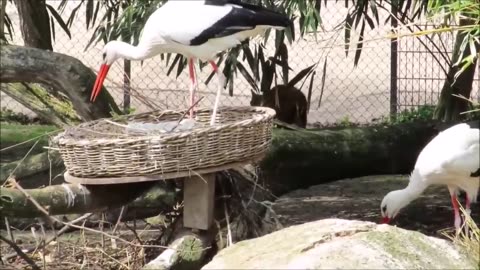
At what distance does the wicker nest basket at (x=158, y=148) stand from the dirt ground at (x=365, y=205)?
70.7 inches

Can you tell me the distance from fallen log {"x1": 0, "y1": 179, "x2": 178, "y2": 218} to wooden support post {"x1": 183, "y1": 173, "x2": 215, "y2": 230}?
182 millimetres

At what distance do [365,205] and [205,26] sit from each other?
2.63 meters

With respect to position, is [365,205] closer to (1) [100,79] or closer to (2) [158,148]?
(1) [100,79]

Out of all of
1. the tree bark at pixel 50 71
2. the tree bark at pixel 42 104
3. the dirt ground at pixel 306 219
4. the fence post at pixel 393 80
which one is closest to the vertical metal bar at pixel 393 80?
the fence post at pixel 393 80

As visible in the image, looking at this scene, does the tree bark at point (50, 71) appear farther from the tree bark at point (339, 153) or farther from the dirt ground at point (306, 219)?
the tree bark at point (339, 153)

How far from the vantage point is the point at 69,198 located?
388 cm

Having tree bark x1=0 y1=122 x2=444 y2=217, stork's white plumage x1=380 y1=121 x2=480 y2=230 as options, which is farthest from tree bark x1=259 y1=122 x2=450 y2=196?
stork's white plumage x1=380 y1=121 x2=480 y2=230

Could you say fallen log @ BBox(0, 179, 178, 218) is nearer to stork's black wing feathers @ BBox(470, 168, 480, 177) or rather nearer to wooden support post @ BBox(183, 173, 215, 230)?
wooden support post @ BBox(183, 173, 215, 230)

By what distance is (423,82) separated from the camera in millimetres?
9375

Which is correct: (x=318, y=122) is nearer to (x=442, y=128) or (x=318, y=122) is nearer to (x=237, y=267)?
(x=442, y=128)

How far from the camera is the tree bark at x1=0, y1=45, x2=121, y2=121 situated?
173 inches

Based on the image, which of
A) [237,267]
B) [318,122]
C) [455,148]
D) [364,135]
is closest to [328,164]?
[364,135]

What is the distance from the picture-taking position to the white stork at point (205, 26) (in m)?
4.09

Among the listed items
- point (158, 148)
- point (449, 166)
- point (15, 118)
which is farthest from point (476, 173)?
point (15, 118)
